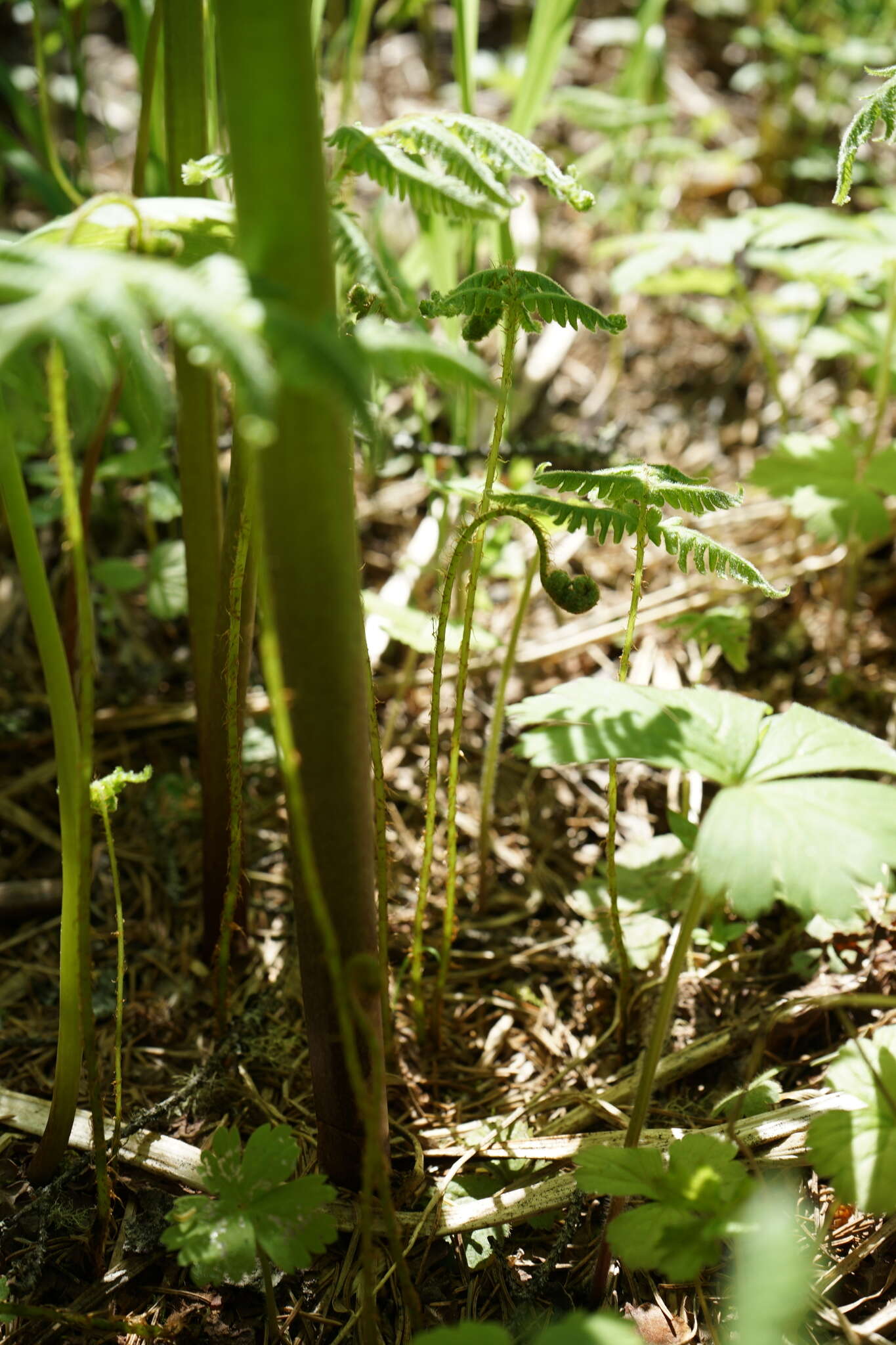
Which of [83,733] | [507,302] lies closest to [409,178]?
[507,302]

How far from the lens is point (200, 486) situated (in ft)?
4.73

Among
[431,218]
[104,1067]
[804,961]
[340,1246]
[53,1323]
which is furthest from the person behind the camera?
[431,218]

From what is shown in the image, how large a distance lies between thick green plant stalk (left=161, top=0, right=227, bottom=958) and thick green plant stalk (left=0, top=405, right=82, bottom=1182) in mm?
295

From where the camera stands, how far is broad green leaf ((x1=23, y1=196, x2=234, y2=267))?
0.91 meters

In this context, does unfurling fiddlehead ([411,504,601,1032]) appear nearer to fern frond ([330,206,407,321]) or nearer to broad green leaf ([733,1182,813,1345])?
fern frond ([330,206,407,321])

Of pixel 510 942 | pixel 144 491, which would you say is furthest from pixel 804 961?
pixel 144 491

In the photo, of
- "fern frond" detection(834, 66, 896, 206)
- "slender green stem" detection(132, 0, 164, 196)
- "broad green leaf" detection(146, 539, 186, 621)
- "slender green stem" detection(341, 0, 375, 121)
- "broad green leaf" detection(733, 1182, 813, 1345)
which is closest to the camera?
"broad green leaf" detection(733, 1182, 813, 1345)

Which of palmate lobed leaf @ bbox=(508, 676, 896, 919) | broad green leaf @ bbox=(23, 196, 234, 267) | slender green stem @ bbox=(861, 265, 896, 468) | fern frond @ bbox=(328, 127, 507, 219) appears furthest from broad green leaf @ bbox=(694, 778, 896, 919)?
slender green stem @ bbox=(861, 265, 896, 468)

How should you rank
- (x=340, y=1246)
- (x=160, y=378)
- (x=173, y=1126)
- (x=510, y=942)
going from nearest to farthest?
(x=160, y=378) < (x=340, y=1246) < (x=173, y=1126) < (x=510, y=942)

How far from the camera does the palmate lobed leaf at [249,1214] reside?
98 cm

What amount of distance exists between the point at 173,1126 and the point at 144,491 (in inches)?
54.0

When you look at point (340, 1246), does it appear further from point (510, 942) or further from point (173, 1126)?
point (510, 942)

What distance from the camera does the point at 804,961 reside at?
1.53 metres

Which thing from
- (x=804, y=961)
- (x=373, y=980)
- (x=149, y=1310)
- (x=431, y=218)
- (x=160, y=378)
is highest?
(x=431, y=218)
